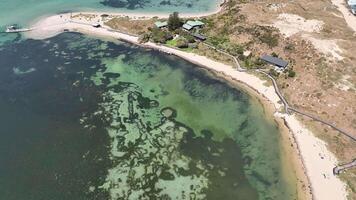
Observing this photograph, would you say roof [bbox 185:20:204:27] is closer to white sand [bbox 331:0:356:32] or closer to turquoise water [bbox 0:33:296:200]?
turquoise water [bbox 0:33:296:200]

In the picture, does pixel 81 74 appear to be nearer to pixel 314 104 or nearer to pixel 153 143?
pixel 153 143

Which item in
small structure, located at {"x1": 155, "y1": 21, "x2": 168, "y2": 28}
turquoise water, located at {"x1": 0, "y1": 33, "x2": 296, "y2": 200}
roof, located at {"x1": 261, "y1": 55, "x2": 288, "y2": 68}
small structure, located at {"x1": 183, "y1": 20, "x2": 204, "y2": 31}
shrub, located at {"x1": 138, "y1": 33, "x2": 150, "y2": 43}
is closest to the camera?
turquoise water, located at {"x1": 0, "y1": 33, "x2": 296, "y2": 200}

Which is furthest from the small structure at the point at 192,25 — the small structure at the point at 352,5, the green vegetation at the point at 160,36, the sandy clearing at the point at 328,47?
the small structure at the point at 352,5

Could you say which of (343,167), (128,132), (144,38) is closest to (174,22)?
(144,38)

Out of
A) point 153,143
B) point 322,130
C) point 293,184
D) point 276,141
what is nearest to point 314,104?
point 322,130

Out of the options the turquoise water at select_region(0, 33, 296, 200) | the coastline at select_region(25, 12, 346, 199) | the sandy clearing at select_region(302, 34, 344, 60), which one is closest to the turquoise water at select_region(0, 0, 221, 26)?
the coastline at select_region(25, 12, 346, 199)

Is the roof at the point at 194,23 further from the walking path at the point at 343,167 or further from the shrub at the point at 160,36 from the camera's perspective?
the walking path at the point at 343,167
